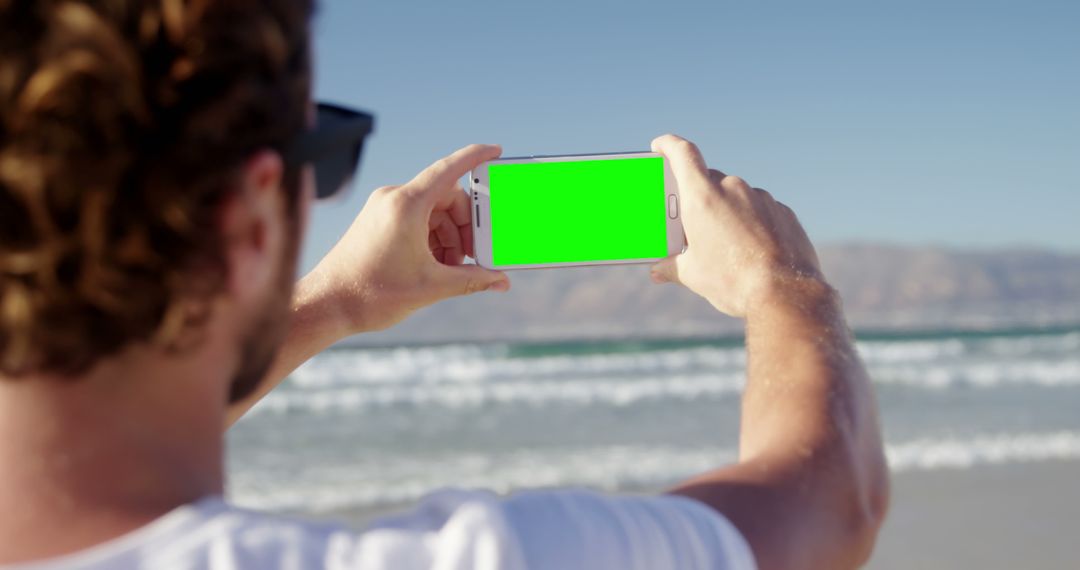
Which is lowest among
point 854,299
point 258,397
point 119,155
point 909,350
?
point 854,299

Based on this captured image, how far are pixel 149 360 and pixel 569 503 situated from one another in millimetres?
433

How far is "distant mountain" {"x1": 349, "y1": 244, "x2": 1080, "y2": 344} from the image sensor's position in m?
59.8

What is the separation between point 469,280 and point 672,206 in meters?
0.49

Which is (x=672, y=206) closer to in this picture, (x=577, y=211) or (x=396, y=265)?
(x=577, y=211)

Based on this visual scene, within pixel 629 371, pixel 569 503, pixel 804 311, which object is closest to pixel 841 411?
pixel 804 311

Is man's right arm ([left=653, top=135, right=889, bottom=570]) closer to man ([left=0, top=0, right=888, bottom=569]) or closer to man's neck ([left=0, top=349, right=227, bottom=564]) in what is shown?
man ([left=0, top=0, right=888, bottom=569])

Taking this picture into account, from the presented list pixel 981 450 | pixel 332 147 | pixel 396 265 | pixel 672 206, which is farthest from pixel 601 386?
pixel 332 147

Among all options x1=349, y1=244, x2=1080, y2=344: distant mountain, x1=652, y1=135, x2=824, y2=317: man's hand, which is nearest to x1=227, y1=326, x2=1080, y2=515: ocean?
x1=652, y1=135, x2=824, y2=317: man's hand

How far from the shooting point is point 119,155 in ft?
2.79

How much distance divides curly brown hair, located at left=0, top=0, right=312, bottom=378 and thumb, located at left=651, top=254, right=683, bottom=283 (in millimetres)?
1074

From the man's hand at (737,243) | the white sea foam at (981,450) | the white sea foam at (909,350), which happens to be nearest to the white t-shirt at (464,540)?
the man's hand at (737,243)

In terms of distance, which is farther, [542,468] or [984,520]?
[542,468]

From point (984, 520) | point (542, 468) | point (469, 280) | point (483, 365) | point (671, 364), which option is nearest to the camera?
point (469, 280)

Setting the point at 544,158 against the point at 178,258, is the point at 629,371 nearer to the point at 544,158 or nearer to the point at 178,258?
the point at 544,158
